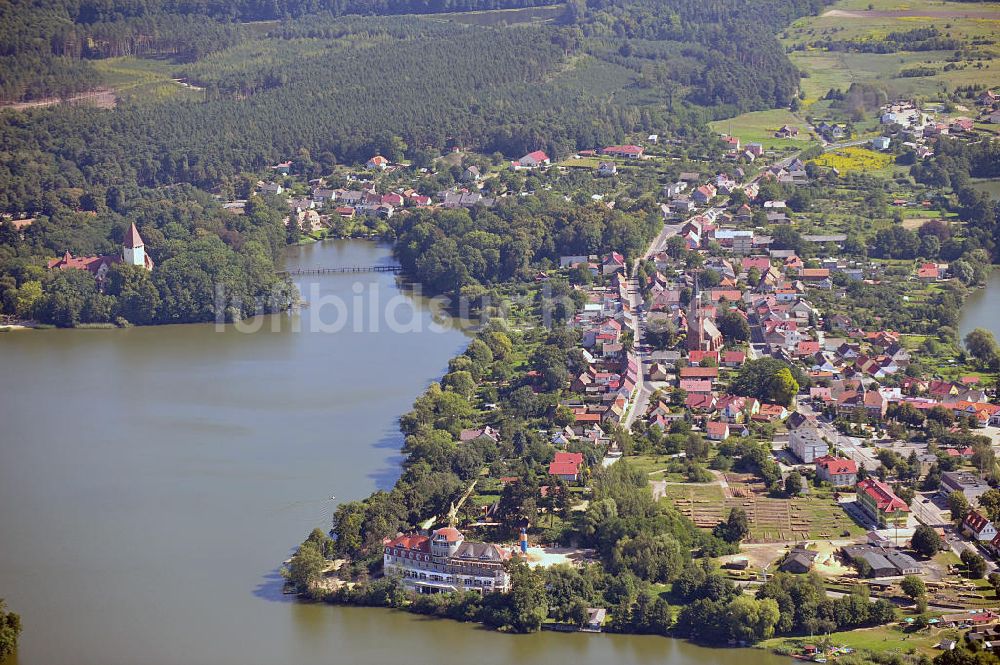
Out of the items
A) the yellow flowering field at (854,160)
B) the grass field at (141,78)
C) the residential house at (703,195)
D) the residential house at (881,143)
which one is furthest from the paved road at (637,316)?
the grass field at (141,78)

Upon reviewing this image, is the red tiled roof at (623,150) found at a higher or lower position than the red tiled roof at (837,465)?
higher

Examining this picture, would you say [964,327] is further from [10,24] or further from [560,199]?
[10,24]

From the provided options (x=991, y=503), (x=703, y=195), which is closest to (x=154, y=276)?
(x=703, y=195)

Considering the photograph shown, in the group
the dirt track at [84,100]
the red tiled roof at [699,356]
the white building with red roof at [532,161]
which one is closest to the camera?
the red tiled roof at [699,356]

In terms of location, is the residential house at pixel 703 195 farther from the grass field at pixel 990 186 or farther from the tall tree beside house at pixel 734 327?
the tall tree beside house at pixel 734 327

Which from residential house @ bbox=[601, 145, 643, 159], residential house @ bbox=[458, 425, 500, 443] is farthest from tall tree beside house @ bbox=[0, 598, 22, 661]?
residential house @ bbox=[601, 145, 643, 159]
